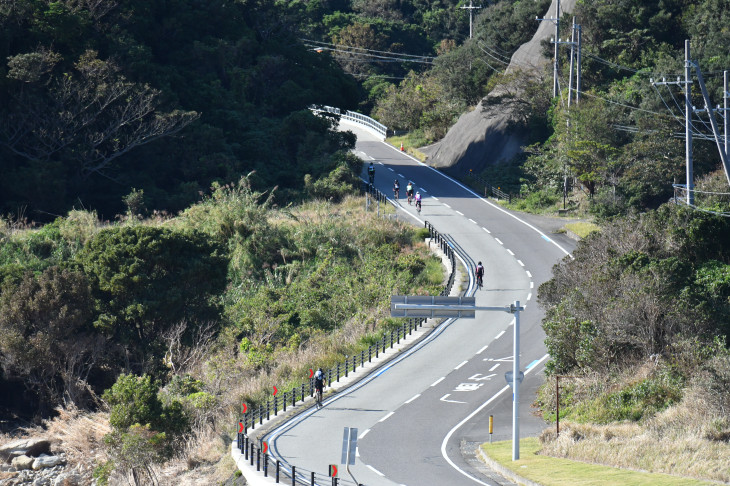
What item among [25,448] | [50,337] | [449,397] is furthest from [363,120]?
[25,448]

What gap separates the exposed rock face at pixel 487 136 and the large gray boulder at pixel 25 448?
136ft

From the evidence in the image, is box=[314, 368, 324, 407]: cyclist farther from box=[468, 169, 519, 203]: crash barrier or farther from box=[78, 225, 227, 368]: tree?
box=[468, 169, 519, 203]: crash barrier

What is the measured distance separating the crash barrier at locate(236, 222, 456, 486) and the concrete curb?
389cm

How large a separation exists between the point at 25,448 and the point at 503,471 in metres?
18.0

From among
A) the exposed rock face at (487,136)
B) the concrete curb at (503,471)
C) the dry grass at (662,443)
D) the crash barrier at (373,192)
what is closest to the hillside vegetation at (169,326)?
the concrete curb at (503,471)

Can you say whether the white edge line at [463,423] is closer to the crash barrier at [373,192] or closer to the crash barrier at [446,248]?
the crash barrier at [446,248]

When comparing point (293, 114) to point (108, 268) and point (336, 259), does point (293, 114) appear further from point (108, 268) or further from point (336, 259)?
point (108, 268)

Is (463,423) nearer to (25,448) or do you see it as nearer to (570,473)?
(570,473)

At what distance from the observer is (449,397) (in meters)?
32.2

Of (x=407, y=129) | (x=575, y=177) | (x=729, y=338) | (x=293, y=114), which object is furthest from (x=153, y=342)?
(x=407, y=129)

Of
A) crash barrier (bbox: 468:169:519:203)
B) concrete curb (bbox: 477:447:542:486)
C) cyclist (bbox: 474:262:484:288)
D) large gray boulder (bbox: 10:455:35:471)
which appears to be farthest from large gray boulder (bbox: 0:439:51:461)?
crash barrier (bbox: 468:169:519:203)

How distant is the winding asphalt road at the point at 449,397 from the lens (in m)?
25.4

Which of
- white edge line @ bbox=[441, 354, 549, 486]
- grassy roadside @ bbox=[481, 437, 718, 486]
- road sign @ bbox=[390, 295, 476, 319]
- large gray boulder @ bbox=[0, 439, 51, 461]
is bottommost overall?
large gray boulder @ bbox=[0, 439, 51, 461]

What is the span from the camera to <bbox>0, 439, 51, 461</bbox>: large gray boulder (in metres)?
33.4
